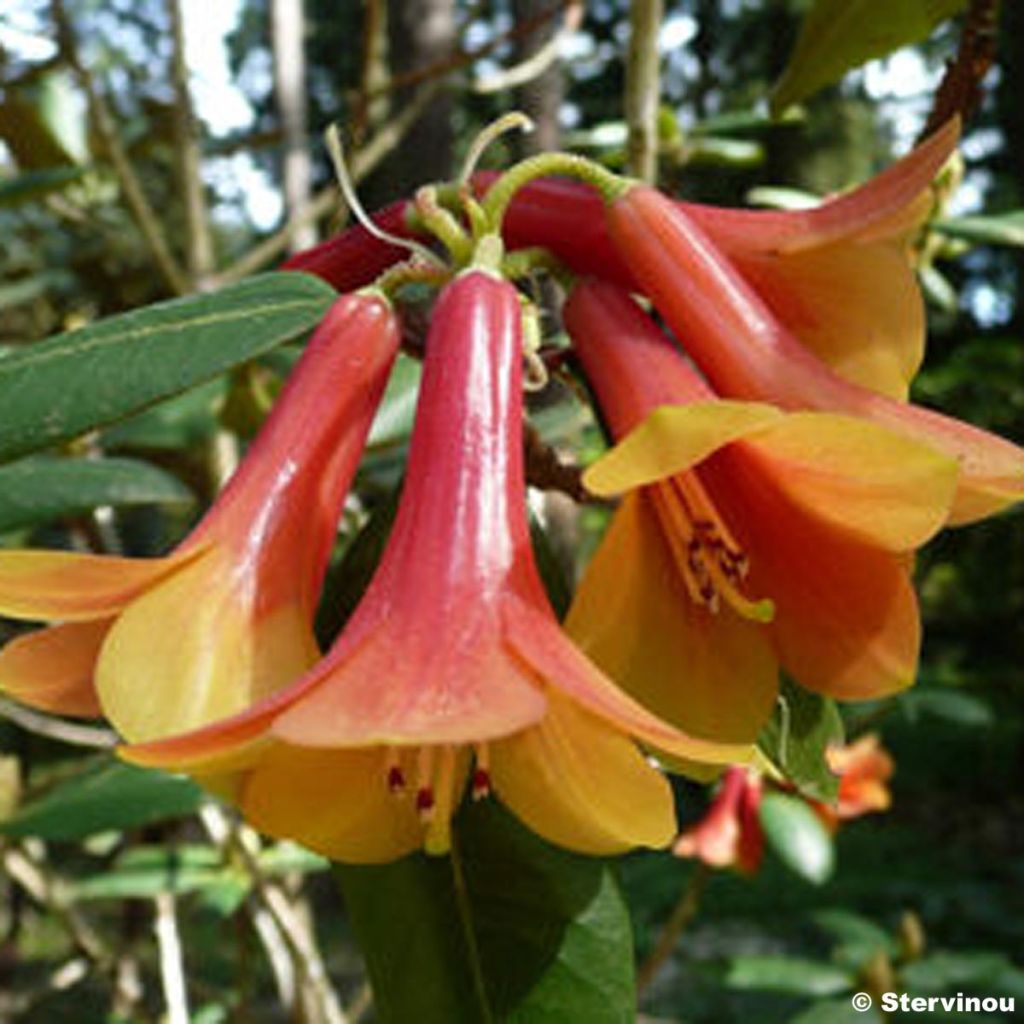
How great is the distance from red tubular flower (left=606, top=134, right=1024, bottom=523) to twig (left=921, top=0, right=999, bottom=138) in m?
0.24

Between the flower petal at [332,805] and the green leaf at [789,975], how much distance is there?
175cm

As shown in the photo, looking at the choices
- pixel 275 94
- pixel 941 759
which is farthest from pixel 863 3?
pixel 941 759

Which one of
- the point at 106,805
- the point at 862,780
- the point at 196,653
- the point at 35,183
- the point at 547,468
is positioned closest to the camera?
the point at 196,653

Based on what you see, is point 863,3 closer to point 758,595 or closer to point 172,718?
point 758,595

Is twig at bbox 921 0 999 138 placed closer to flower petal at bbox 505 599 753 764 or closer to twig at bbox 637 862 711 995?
flower petal at bbox 505 599 753 764

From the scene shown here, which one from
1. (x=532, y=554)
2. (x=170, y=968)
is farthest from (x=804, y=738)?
(x=170, y=968)

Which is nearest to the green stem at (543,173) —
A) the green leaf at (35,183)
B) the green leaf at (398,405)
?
the green leaf at (398,405)

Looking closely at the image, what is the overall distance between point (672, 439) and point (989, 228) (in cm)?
114

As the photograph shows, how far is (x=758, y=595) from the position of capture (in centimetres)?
73

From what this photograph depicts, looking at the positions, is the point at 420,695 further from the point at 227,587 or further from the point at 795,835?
the point at 795,835

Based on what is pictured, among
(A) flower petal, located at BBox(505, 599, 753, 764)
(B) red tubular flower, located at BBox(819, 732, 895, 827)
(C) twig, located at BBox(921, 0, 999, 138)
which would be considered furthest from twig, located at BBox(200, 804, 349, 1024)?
(B) red tubular flower, located at BBox(819, 732, 895, 827)

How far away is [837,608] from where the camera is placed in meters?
0.68

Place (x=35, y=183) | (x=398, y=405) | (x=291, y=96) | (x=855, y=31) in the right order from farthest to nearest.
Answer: (x=291, y=96) < (x=35, y=183) < (x=398, y=405) < (x=855, y=31)

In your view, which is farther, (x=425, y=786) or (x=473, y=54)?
(x=473, y=54)
